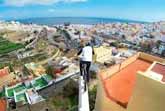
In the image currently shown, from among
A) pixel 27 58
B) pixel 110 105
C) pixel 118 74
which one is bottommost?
pixel 27 58

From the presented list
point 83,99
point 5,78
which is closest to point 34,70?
point 5,78

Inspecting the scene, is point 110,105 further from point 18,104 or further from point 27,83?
point 27,83

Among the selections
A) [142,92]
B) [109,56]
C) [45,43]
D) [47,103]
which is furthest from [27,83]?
[45,43]

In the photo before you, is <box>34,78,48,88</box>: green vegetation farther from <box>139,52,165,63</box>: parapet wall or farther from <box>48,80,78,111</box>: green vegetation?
<box>139,52,165,63</box>: parapet wall

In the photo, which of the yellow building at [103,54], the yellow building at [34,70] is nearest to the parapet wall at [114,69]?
the yellow building at [34,70]

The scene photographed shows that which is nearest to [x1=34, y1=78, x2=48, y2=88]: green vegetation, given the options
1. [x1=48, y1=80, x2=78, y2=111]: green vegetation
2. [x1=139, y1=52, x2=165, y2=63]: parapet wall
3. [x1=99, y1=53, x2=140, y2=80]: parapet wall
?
[x1=48, y1=80, x2=78, y2=111]: green vegetation

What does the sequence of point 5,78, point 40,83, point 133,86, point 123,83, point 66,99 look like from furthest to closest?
point 5,78 → point 40,83 → point 66,99 → point 123,83 → point 133,86

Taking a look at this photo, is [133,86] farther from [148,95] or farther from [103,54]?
[103,54]
